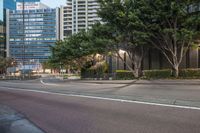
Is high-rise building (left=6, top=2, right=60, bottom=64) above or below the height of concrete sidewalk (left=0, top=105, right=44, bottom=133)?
above

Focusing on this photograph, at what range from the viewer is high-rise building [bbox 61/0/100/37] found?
483 feet

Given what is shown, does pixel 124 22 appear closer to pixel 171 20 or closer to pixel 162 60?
pixel 171 20

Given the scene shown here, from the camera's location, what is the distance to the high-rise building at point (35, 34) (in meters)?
111

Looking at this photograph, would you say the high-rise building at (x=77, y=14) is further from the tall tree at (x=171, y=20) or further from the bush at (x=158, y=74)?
the tall tree at (x=171, y=20)

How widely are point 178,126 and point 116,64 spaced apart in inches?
1593

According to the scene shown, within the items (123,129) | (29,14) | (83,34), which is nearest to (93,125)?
(123,129)

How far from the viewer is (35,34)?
407 ft

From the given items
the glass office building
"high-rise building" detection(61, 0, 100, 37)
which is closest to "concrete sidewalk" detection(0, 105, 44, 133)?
the glass office building

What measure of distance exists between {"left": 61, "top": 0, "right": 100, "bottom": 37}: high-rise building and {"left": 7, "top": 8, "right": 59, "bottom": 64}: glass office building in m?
7.25

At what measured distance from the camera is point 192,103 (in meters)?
11.1

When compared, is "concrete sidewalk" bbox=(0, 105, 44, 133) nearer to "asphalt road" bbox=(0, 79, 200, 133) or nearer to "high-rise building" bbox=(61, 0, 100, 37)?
"asphalt road" bbox=(0, 79, 200, 133)

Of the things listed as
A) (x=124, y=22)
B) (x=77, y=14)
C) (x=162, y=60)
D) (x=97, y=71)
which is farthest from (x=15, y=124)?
(x=77, y=14)

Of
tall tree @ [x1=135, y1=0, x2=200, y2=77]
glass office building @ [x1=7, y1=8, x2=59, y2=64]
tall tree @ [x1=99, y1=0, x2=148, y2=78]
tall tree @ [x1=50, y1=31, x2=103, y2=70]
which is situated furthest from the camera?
glass office building @ [x1=7, y1=8, x2=59, y2=64]

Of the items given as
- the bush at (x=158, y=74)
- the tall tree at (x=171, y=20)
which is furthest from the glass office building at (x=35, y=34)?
the tall tree at (x=171, y=20)
